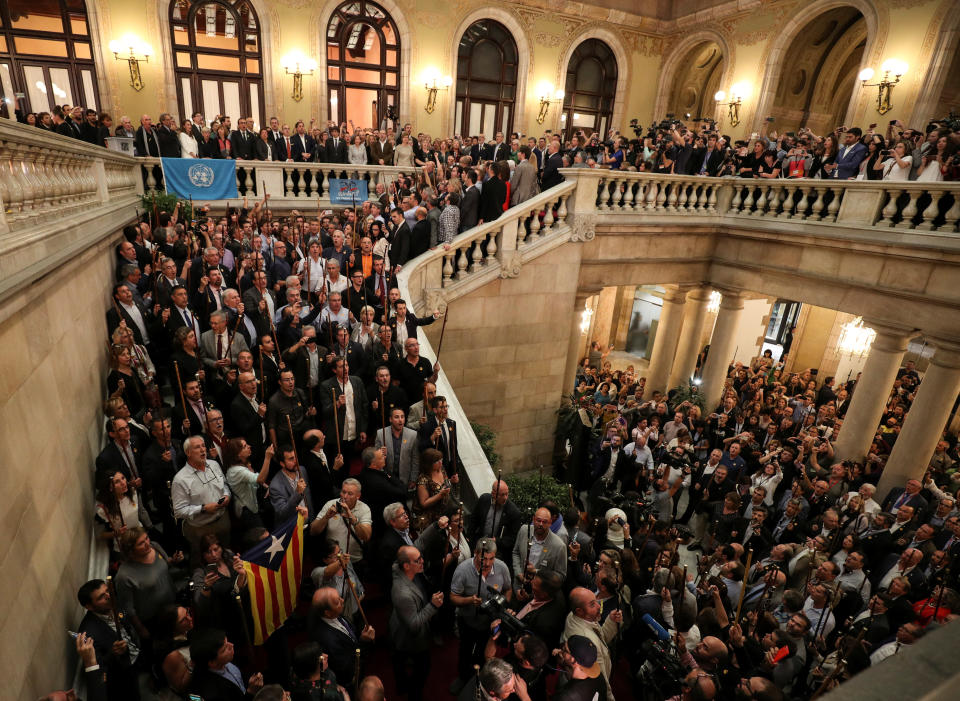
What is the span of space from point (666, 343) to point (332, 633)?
1070cm

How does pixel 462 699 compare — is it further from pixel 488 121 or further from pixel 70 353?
pixel 488 121

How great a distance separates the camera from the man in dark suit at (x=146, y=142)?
957 cm

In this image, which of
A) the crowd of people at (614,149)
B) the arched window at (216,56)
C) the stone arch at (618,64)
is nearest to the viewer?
the crowd of people at (614,149)

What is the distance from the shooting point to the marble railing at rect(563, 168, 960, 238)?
25.0 feet

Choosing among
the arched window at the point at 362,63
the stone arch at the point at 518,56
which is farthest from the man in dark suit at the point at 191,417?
the stone arch at the point at 518,56

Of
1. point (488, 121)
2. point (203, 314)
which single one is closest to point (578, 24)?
point (488, 121)

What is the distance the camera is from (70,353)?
3.73m

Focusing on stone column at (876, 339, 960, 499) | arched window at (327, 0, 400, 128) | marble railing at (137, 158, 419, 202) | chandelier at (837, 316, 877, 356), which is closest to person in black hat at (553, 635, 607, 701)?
stone column at (876, 339, 960, 499)

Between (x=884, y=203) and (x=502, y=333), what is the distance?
20.8 feet

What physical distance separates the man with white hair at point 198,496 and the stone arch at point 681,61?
58.9ft

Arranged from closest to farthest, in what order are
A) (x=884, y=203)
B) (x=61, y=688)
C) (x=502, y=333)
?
(x=61, y=688), (x=884, y=203), (x=502, y=333)

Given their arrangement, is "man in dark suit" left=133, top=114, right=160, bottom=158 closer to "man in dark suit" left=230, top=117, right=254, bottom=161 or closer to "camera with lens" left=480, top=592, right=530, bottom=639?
"man in dark suit" left=230, top=117, right=254, bottom=161

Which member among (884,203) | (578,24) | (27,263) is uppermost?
(578,24)

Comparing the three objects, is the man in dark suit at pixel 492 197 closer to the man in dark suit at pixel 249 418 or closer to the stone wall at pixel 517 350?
the stone wall at pixel 517 350
